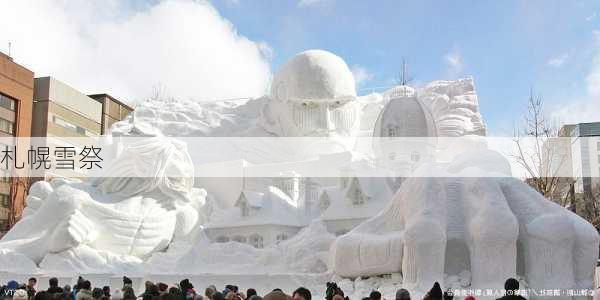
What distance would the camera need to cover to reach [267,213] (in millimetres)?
19156

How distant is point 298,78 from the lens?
2370 centimetres

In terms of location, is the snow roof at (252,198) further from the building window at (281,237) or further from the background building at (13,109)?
the background building at (13,109)

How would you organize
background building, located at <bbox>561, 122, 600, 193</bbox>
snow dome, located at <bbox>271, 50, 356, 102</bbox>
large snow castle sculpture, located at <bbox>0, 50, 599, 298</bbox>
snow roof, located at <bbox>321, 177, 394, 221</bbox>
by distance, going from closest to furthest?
large snow castle sculpture, located at <bbox>0, 50, 599, 298</bbox> < snow roof, located at <bbox>321, 177, 394, 221</bbox> < snow dome, located at <bbox>271, 50, 356, 102</bbox> < background building, located at <bbox>561, 122, 600, 193</bbox>

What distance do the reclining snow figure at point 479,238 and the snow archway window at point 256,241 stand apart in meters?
6.43

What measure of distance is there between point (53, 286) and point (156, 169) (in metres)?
12.4

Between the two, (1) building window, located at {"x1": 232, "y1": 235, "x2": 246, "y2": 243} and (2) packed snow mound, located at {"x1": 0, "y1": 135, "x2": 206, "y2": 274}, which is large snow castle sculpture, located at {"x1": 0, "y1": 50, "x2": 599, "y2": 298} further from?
(1) building window, located at {"x1": 232, "y1": 235, "x2": 246, "y2": 243}

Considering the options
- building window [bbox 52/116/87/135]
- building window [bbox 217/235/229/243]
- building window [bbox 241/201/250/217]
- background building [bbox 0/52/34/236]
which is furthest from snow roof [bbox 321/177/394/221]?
building window [bbox 52/116/87/135]

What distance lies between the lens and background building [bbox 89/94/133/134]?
1876 inches

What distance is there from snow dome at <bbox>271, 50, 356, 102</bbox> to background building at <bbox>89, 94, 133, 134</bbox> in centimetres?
2651

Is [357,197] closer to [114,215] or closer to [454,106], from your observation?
[454,106]

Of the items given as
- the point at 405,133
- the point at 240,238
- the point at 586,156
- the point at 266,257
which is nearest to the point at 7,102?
the point at 240,238

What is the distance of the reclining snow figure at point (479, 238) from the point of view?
11.5 metres

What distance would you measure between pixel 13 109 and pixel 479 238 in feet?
112

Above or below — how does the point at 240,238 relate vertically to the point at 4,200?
below
